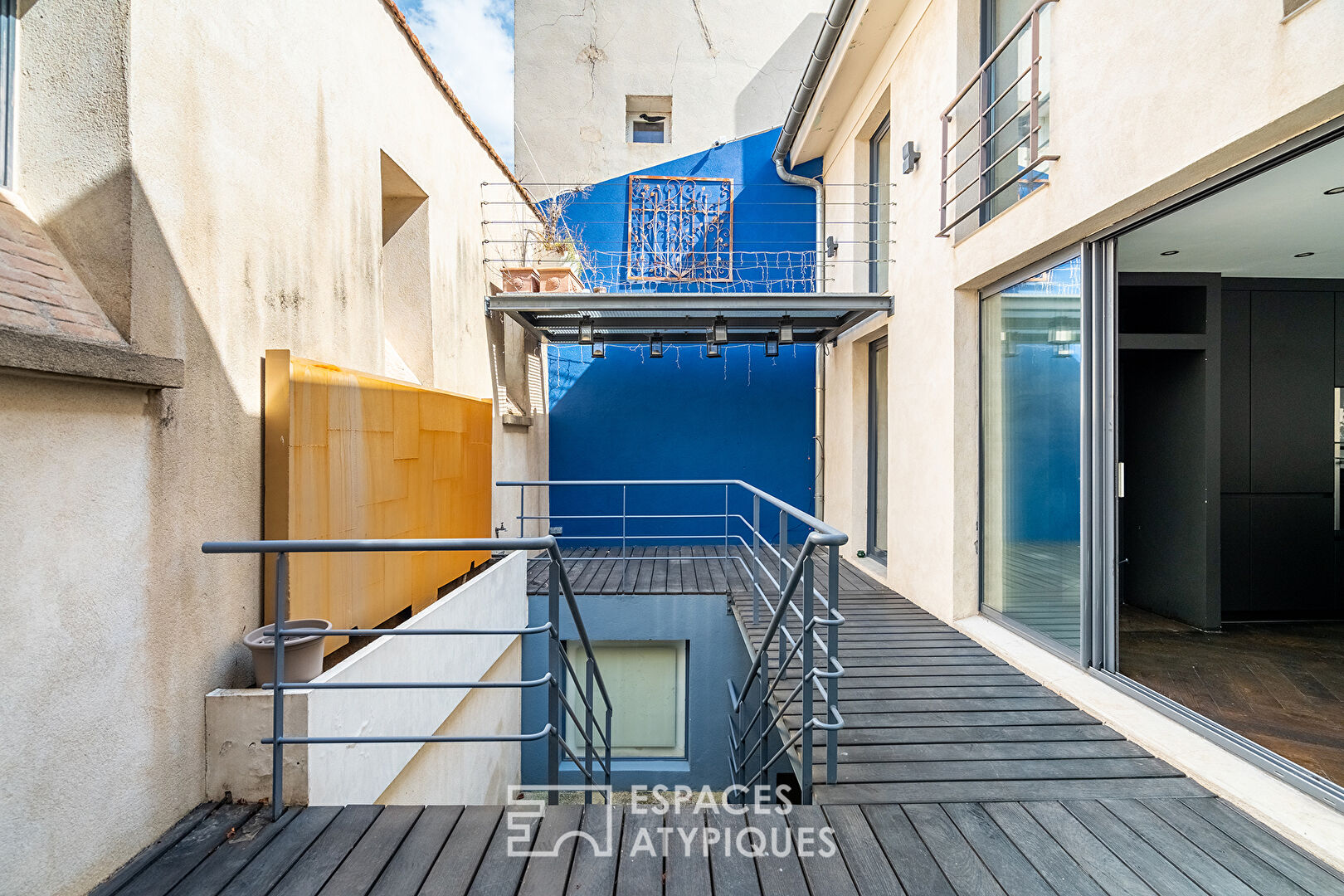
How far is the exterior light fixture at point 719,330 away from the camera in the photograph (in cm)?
591

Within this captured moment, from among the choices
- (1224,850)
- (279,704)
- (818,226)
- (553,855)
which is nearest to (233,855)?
(279,704)

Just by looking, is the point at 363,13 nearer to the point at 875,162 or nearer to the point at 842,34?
the point at 842,34

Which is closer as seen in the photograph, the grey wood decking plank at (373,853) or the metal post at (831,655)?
the grey wood decking plank at (373,853)

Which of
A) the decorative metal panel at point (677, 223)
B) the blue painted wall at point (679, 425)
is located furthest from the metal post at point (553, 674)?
the decorative metal panel at point (677, 223)

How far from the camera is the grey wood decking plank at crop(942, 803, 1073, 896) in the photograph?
1738 mm

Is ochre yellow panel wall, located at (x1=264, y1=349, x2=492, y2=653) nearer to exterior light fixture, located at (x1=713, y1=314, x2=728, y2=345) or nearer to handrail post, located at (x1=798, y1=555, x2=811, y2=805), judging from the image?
handrail post, located at (x1=798, y1=555, x2=811, y2=805)

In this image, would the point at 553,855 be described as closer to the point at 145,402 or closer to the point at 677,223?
the point at 145,402

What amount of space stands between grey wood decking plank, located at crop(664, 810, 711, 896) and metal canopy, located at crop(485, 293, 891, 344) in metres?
4.20

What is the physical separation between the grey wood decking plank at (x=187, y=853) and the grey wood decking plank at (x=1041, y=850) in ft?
7.18

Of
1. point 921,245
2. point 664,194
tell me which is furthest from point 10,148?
point 664,194

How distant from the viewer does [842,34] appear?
529 cm

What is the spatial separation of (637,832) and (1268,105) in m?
2.80

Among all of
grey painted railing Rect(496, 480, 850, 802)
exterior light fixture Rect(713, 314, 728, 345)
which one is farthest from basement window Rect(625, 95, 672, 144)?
grey painted railing Rect(496, 480, 850, 802)

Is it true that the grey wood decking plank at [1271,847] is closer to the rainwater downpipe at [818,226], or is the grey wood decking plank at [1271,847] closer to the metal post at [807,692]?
the metal post at [807,692]
